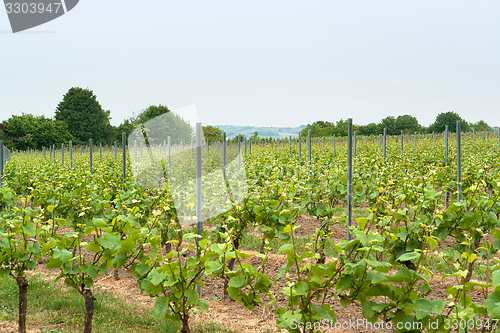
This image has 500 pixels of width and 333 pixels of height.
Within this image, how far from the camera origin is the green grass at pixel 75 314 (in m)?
3.38

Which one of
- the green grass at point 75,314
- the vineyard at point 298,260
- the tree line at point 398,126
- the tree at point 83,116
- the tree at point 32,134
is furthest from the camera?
the tree line at point 398,126

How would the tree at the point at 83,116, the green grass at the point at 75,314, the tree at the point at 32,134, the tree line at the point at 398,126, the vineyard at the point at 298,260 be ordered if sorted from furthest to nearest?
the tree line at the point at 398,126, the tree at the point at 83,116, the tree at the point at 32,134, the green grass at the point at 75,314, the vineyard at the point at 298,260

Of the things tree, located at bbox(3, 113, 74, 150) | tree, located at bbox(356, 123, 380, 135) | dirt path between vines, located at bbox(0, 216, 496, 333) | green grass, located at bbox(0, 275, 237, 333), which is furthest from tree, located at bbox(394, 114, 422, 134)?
green grass, located at bbox(0, 275, 237, 333)

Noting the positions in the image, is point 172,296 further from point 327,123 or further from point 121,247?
point 327,123

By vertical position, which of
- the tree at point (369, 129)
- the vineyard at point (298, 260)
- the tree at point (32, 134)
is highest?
the tree at point (369, 129)

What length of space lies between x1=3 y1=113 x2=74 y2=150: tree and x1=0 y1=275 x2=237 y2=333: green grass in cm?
4304

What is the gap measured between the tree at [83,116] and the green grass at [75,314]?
47.5m

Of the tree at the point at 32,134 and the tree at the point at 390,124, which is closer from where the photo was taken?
the tree at the point at 32,134

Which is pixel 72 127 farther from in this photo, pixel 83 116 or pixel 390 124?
pixel 390 124

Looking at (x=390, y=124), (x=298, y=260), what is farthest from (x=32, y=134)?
(x=390, y=124)

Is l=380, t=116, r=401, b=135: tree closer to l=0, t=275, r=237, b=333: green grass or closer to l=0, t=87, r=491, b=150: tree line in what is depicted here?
l=0, t=87, r=491, b=150: tree line

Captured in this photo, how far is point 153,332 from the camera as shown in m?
3.32

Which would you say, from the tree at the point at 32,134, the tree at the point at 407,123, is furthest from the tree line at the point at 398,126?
the tree at the point at 32,134

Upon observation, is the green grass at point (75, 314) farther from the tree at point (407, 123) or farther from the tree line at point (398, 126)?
the tree at point (407, 123)
